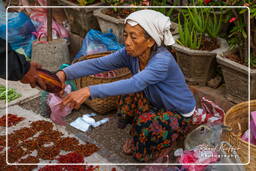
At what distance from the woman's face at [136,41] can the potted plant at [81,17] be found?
7.19 feet

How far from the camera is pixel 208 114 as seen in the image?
3.80m

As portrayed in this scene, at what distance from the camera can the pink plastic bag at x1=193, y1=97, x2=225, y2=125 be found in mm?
3688

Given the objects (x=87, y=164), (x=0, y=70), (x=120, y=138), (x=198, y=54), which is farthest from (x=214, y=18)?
(x=0, y=70)

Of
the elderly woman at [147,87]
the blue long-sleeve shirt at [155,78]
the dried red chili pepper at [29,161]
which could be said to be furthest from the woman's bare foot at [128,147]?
the dried red chili pepper at [29,161]

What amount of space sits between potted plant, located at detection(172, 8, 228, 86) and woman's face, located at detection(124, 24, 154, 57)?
0.93m

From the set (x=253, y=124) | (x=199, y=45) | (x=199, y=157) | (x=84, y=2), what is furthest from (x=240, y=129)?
(x=84, y=2)

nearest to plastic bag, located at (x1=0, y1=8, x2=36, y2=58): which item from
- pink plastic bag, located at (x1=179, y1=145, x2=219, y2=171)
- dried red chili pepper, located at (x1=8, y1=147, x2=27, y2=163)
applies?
dried red chili pepper, located at (x1=8, y1=147, x2=27, y2=163)

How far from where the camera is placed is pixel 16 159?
11.7 feet

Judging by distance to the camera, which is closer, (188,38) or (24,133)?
(24,133)

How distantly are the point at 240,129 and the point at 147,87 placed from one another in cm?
81

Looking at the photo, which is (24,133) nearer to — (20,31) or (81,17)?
(81,17)

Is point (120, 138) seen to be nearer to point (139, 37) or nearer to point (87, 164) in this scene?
point (87, 164)

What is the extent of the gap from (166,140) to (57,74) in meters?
1.02

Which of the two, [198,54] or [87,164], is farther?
[198,54]
